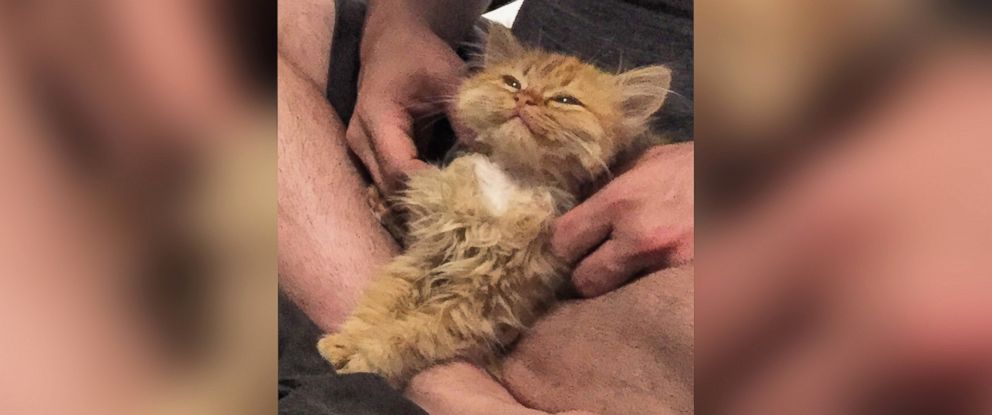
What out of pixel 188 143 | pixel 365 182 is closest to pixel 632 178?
pixel 365 182

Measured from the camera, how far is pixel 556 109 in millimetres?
1088

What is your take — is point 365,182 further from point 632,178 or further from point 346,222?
point 632,178

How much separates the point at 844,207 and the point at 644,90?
28 centimetres

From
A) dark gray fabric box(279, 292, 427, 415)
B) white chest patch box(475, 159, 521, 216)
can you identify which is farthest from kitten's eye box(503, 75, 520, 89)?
dark gray fabric box(279, 292, 427, 415)

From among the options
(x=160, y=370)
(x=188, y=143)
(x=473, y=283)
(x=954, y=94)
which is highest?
(x=954, y=94)

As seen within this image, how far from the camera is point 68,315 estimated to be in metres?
1.30

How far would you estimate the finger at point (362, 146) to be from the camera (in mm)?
1184

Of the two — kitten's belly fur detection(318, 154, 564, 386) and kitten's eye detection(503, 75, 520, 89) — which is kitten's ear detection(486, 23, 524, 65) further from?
kitten's belly fur detection(318, 154, 564, 386)

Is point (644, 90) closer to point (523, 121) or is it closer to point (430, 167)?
point (523, 121)

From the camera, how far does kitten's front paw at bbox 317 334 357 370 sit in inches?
46.2

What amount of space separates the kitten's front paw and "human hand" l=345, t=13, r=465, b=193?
0.22m

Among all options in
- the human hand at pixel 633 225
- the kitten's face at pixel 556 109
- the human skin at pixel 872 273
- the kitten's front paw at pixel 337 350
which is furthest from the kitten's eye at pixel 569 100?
the kitten's front paw at pixel 337 350

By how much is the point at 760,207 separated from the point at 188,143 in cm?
84

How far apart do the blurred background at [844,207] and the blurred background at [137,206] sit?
0.66 metres
